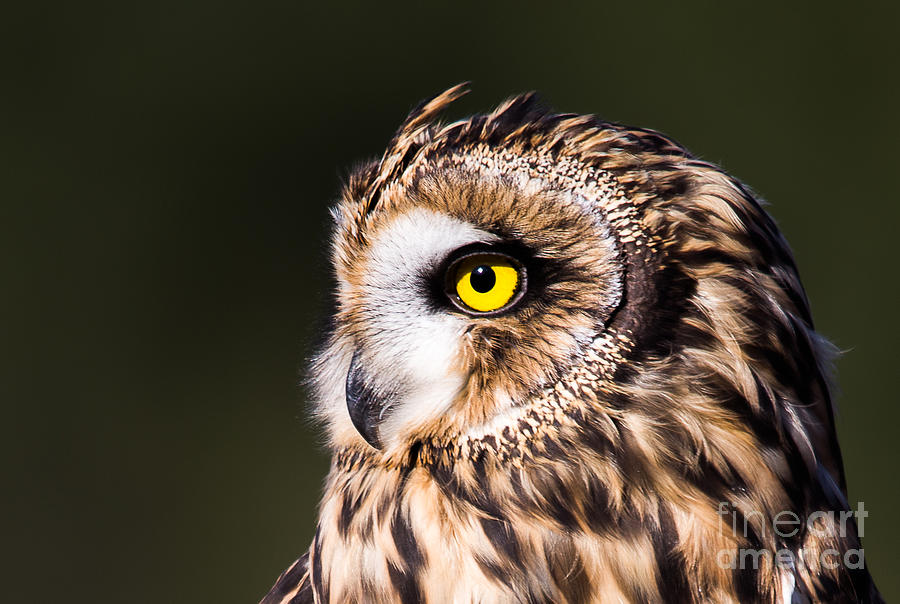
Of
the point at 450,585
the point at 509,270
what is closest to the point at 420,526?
the point at 450,585

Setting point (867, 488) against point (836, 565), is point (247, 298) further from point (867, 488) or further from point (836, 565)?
point (836, 565)

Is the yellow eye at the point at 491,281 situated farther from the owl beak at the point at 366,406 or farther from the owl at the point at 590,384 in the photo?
the owl beak at the point at 366,406

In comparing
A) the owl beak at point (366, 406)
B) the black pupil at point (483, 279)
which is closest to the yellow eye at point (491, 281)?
the black pupil at point (483, 279)

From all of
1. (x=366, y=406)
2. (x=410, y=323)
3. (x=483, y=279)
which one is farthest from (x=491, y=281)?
(x=366, y=406)

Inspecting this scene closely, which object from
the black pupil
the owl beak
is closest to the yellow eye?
the black pupil

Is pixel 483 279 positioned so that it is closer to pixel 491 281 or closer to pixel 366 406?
pixel 491 281

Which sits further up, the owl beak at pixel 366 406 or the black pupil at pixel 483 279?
the black pupil at pixel 483 279

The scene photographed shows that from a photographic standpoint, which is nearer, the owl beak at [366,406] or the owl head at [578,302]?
the owl head at [578,302]

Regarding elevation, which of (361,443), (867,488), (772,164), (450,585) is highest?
(361,443)
